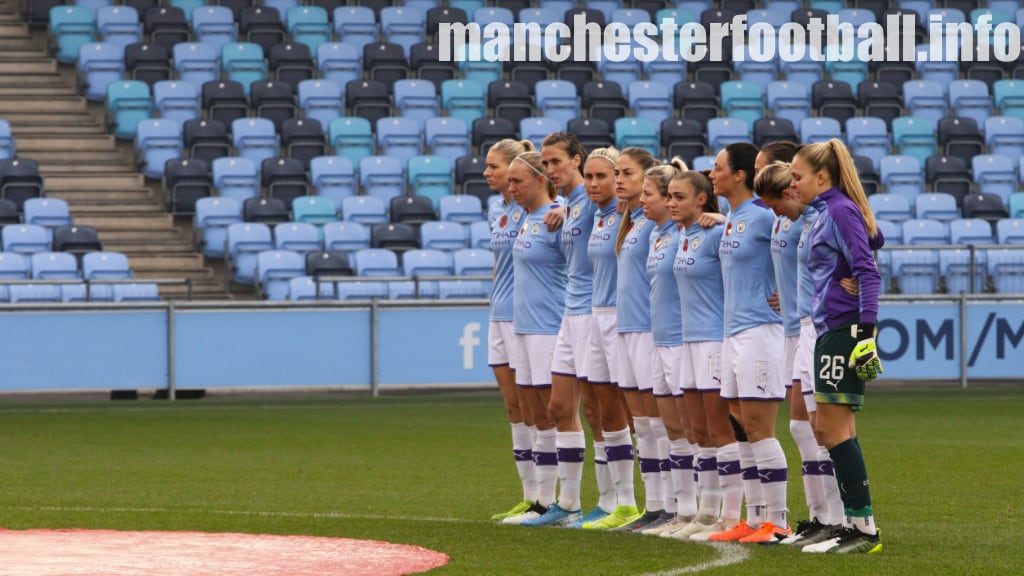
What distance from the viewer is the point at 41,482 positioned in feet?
41.9

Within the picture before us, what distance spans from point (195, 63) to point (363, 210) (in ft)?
15.4

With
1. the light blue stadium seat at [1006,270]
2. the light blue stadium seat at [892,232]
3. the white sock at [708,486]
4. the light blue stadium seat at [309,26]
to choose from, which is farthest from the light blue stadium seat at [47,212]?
the white sock at [708,486]

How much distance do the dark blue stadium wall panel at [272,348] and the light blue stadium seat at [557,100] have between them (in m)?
8.00

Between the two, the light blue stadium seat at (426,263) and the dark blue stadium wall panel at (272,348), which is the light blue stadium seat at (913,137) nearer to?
the light blue stadium seat at (426,263)

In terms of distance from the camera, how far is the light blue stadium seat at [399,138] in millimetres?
27016

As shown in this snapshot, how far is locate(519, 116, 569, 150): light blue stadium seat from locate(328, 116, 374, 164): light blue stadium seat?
242cm

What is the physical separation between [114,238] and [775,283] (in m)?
17.1

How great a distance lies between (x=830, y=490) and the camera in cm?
905

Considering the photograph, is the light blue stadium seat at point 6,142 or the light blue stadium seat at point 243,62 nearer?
the light blue stadium seat at point 6,142

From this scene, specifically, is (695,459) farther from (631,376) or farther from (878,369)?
(878,369)

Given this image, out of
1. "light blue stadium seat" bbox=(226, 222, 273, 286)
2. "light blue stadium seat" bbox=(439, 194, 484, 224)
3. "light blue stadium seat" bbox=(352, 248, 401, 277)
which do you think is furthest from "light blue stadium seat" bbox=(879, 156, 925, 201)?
"light blue stadium seat" bbox=(226, 222, 273, 286)

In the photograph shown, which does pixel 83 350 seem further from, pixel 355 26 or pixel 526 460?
pixel 526 460

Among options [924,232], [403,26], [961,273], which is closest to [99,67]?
[403,26]

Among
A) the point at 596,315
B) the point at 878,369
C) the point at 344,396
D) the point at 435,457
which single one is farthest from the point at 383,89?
the point at 878,369
